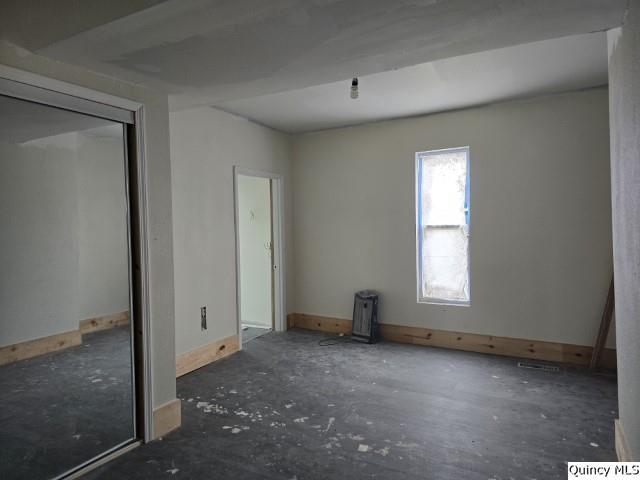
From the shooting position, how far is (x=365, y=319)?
15.5 ft

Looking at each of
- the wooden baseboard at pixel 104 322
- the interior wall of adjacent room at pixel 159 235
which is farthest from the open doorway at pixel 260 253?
the wooden baseboard at pixel 104 322

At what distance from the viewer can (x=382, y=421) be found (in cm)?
280

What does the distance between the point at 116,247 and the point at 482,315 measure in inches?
141

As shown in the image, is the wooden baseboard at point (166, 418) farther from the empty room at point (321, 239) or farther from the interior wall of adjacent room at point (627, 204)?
the interior wall of adjacent room at point (627, 204)

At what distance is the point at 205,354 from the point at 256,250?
184 cm

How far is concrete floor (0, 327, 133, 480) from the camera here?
2.03 m

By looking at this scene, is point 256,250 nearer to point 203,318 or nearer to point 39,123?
point 203,318

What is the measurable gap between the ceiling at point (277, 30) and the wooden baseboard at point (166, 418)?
2069mm

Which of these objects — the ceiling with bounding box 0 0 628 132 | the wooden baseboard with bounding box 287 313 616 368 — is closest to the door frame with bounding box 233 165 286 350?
the wooden baseboard with bounding box 287 313 616 368

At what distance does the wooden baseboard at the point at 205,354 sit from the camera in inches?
146

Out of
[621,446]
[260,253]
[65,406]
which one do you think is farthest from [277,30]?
[260,253]

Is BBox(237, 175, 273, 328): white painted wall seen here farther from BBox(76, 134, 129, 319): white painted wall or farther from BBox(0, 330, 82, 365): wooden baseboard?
BBox(0, 330, 82, 365): wooden baseboard

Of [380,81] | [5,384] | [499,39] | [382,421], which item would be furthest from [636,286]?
[5,384]

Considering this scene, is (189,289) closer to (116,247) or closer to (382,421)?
(116,247)
